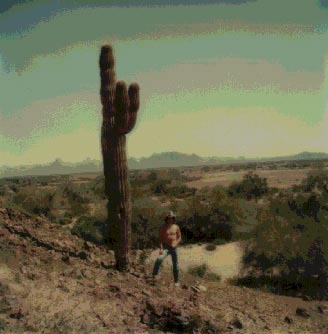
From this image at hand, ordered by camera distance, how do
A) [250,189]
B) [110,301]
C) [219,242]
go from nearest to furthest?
1. [110,301]
2. [219,242]
3. [250,189]

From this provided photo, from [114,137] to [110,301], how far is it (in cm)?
375

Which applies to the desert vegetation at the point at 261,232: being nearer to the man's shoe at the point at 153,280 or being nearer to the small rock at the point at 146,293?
the man's shoe at the point at 153,280

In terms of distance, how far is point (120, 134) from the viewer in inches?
460

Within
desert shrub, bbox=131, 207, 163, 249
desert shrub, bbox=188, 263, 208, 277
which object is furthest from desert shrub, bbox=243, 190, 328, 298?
desert shrub, bbox=131, 207, 163, 249

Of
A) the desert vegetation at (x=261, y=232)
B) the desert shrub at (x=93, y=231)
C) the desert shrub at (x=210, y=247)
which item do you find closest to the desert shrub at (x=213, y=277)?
the desert vegetation at (x=261, y=232)

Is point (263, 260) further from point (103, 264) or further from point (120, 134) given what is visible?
point (120, 134)

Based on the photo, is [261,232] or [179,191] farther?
[179,191]

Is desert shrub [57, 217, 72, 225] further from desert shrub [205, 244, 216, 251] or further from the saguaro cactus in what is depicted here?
the saguaro cactus

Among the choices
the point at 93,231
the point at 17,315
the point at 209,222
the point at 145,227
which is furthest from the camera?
the point at 209,222

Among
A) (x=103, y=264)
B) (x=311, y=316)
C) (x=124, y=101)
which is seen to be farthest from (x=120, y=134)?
(x=311, y=316)

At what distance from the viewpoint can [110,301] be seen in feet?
32.2

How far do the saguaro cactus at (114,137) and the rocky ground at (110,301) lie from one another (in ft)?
4.80

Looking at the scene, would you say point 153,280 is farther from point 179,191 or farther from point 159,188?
point 159,188

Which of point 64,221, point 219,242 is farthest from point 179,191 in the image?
point 219,242
